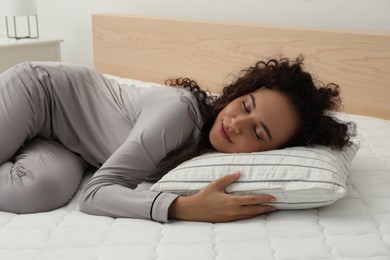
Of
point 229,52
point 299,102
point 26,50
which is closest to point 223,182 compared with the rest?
point 299,102

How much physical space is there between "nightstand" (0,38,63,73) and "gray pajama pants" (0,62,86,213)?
1.09 metres

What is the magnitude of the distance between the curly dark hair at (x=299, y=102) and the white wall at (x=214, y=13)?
1.98 feet

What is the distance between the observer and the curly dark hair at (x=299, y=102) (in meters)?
1.15

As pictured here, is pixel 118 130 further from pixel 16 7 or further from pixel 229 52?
pixel 16 7

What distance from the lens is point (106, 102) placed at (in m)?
1.36

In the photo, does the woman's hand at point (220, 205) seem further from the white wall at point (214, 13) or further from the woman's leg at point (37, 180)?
the white wall at point (214, 13)

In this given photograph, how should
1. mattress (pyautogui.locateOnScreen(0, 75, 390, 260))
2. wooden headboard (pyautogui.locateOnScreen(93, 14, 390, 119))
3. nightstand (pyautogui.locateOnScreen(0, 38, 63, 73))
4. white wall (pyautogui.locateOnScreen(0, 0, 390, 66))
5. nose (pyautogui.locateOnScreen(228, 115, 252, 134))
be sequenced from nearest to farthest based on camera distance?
mattress (pyautogui.locateOnScreen(0, 75, 390, 260)) → nose (pyautogui.locateOnScreen(228, 115, 252, 134)) → wooden headboard (pyautogui.locateOnScreen(93, 14, 390, 119)) → white wall (pyautogui.locateOnScreen(0, 0, 390, 66)) → nightstand (pyautogui.locateOnScreen(0, 38, 63, 73))

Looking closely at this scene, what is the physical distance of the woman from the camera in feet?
3.47

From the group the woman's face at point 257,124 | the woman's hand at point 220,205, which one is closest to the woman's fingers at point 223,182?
the woman's hand at point 220,205

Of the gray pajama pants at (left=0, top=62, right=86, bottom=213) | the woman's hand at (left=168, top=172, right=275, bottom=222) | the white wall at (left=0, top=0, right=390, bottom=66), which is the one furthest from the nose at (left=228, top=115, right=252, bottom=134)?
the white wall at (left=0, top=0, right=390, bottom=66)

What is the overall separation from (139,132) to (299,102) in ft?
1.09

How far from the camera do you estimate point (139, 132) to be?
3.74 feet

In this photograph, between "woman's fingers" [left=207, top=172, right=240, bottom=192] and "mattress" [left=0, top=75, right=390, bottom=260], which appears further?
"woman's fingers" [left=207, top=172, right=240, bottom=192]

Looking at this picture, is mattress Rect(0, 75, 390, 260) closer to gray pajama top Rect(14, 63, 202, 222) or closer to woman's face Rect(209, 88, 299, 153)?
gray pajama top Rect(14, 63, 202, 222)
